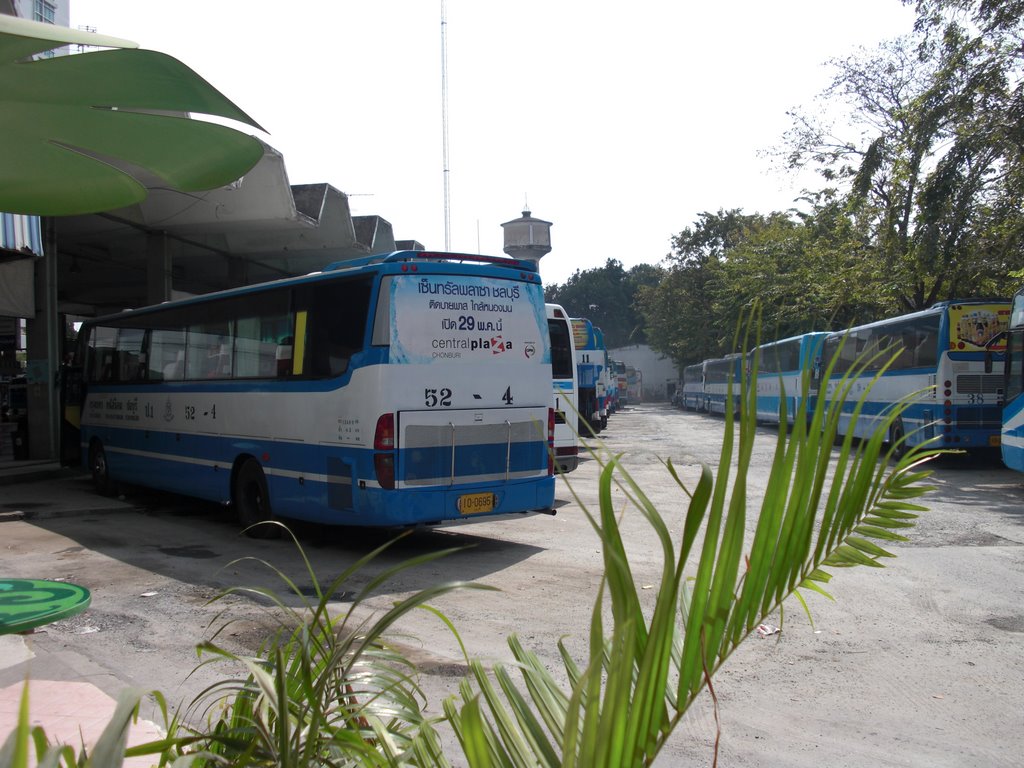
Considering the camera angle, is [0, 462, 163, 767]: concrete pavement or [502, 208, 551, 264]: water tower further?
[502, 208, 551, 264]: water tower

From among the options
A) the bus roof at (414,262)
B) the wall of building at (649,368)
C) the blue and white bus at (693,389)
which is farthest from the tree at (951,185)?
the wall of building at (649,368)

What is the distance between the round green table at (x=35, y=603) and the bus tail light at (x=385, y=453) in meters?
5.39

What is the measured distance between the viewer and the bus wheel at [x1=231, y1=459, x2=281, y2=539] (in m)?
10.0

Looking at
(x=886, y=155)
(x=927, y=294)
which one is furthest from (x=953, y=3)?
(x=927, y=294)

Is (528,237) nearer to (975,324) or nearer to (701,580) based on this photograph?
(975,324)

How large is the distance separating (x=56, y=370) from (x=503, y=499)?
41.9 ft

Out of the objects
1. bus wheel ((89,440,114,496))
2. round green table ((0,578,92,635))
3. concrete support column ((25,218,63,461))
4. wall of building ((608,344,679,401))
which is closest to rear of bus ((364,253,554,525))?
round green table ((0,578,92,635))

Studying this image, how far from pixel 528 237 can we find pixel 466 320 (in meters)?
25.0

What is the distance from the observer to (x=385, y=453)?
27.6 feet

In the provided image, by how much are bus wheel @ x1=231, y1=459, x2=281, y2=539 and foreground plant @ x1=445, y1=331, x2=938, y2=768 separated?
343 inches

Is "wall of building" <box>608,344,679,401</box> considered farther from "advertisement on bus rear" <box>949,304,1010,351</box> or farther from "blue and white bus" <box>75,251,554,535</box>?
"blue and white bus" <box>75,251,554,535</box>

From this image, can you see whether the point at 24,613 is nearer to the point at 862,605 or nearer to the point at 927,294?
the point at 862,605

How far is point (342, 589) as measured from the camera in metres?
7.48

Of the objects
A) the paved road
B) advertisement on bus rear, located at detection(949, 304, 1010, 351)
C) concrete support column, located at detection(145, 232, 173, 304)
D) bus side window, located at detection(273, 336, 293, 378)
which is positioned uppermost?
concrete support column, located at detection(145, 232, 173, 304)
